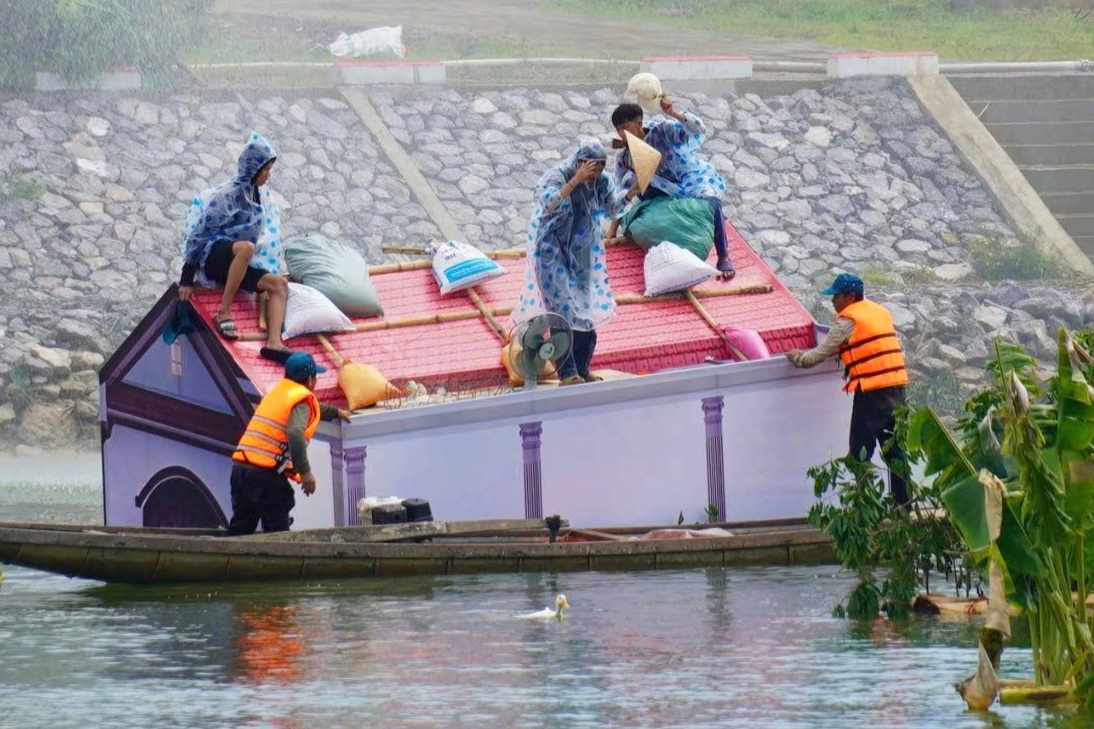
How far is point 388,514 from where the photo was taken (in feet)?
47.4

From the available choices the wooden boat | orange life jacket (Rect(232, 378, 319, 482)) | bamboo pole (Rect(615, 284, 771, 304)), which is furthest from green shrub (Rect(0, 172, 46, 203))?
orange life jacket (Rect(232, 378, 319, 482))

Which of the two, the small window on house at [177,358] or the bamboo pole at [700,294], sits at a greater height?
the bamboo pole at [700,294]

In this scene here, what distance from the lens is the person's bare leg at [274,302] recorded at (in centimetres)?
1486

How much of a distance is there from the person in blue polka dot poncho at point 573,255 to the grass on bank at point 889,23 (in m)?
21.3

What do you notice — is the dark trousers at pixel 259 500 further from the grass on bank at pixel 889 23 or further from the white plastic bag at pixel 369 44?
the grass on bank at pixel 889 23

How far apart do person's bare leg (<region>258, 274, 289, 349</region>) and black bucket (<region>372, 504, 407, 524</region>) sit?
1172mm

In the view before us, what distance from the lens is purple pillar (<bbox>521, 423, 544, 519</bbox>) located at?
15.0 m

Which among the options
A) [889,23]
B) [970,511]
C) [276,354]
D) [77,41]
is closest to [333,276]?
[276,354]

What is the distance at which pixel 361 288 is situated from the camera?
15.5 metres

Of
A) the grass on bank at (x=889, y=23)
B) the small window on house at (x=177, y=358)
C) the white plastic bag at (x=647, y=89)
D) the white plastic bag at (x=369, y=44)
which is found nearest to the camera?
the small window on house at (x=177, y=358)

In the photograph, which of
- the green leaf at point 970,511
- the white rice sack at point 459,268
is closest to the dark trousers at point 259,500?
the white rice sack at point 459,268

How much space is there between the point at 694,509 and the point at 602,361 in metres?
1.09

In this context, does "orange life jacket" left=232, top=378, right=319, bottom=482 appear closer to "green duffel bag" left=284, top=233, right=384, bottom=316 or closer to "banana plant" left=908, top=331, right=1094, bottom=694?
"green duffel bag" left=284, top=233, right=384, bottom=316

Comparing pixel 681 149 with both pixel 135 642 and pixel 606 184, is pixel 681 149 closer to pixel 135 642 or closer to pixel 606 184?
pixel 606 184
